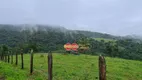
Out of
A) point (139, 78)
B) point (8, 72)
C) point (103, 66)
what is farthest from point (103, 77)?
point (139, 78)

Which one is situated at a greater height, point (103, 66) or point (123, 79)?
point (103, 66)

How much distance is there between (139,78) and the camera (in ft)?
112

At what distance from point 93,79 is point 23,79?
8.50 m

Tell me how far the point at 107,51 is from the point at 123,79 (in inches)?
2821

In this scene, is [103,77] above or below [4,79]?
above

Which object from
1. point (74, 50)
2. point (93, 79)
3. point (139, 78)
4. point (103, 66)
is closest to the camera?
point (103, 66)

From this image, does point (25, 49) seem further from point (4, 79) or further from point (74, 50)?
point (4, 79)

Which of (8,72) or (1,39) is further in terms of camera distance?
(1,39)

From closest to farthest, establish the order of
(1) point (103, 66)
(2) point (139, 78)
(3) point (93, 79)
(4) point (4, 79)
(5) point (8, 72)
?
(1) point (103, 66) < (4) point (4, 79) < (5) point (8, 72) < (3) point (93, 79) < (2) point (139, 78)

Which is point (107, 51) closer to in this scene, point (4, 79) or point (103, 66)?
point (4, 79)

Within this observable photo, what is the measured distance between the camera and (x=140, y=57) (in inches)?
3957

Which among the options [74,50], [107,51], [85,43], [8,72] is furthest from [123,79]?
[107,51]

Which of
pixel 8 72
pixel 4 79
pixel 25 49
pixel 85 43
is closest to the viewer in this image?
pixel 4 79

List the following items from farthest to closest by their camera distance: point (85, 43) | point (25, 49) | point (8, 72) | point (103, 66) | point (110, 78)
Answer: point (25, 49) < point (85, 43) < point (110, 78) < point (8, 72) < point (103, 66)
